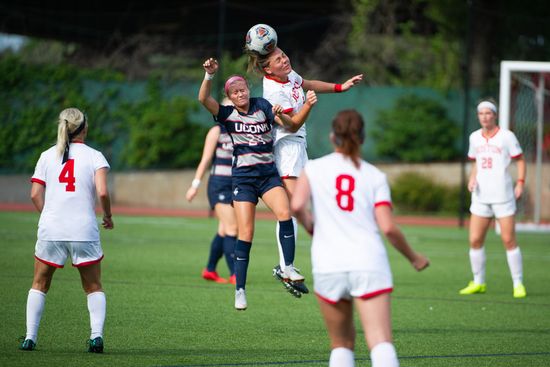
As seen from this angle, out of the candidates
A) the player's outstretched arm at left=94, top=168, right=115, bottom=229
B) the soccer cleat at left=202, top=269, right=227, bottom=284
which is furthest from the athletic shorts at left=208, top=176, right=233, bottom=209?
the player's outstretched arm at left=94, top=168, right=115, bottom=229

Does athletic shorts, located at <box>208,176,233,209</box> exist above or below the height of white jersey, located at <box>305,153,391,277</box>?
above

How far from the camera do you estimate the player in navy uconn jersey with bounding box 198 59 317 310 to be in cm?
852

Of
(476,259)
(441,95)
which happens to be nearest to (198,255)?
(476,259)

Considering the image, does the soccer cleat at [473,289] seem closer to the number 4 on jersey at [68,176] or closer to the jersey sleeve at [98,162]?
the jersey sleeve at [98,162]

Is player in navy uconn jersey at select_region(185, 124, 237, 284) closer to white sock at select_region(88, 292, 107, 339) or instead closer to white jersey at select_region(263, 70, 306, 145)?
white jersey at select_region(263, 70, 306, 145)

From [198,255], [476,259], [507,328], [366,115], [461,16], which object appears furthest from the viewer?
[461,16]

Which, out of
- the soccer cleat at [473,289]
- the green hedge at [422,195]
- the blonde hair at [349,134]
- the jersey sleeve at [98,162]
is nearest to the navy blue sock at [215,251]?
the soccer cleat at [473,289]

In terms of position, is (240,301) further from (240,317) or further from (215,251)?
(215,251)

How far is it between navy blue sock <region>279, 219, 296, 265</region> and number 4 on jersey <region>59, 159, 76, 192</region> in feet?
7.06

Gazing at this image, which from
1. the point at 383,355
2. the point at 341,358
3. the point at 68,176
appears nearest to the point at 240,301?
the point at 68,176

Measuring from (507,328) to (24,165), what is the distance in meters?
16.5

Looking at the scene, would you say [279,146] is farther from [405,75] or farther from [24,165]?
[405,75]

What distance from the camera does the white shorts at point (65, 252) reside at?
289 inches

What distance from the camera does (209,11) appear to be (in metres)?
29.1
